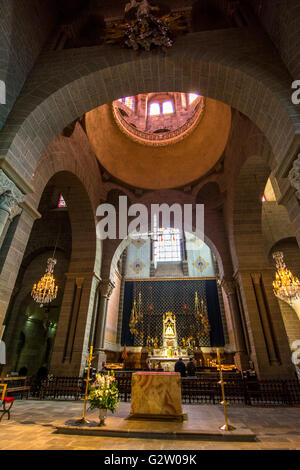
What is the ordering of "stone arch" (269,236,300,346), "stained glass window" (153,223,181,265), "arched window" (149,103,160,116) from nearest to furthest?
"stone arch" (269,236,300,346) → "arched window" (149,103,160,116) → "stained glass window" (153,223,181,265)

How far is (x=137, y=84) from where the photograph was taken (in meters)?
6.36

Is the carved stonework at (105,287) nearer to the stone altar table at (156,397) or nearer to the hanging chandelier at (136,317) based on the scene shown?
the stone altar table at (156,397)

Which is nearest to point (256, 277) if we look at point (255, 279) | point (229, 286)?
point (255, 279)

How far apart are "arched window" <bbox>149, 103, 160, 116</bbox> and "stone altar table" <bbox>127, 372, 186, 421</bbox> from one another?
50.0ft

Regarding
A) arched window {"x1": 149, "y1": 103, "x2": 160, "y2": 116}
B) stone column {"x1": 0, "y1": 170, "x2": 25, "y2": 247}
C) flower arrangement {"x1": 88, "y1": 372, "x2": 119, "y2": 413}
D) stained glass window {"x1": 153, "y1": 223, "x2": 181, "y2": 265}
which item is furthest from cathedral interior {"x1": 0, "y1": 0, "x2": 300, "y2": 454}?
flower arrangement {"x1": 88, "y1": 372, "x2": 119, "y2": 413}

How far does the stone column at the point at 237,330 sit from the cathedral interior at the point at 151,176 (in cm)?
6

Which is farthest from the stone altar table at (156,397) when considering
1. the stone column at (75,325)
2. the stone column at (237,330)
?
the stone column at (237,330)

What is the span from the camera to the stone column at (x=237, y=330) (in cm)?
899

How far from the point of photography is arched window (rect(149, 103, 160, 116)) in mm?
15797

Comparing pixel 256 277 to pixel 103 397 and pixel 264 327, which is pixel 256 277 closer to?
pixel 264 327

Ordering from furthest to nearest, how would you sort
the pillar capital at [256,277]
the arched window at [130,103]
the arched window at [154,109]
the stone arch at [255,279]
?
the arched window at [154,109]
the arched window at [130,103]
the pillar capital at [256,277]
the stone arch at [255,279]

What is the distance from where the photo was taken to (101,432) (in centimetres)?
371

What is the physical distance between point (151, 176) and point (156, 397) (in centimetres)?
999

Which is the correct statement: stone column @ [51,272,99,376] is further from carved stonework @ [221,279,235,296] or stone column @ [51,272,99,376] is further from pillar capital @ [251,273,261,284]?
pillar capital @ [251,273,261,284]
